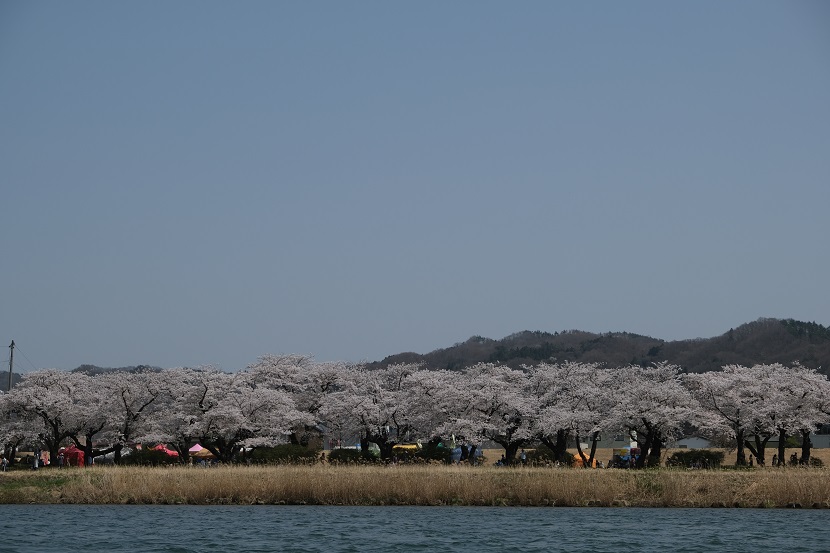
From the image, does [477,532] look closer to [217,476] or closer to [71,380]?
[217,476]

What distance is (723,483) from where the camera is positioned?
37531mm

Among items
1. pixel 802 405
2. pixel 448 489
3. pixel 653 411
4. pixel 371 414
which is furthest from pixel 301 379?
pixel 448 489

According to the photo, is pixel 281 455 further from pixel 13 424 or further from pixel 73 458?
pixel 13 424

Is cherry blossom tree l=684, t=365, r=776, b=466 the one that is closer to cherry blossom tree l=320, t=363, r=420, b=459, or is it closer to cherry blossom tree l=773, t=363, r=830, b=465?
cherry blossom tree l=773, t=363, r=830, b=465

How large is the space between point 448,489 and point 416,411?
2854cm

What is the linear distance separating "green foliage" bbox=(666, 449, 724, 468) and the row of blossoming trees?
1.22 metres

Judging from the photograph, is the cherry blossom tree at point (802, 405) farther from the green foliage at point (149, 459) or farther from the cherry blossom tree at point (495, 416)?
the green foliage at point (149, 459)

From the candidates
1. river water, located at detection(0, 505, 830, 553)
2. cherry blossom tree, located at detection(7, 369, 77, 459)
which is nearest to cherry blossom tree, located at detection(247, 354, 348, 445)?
cherry blossom tree, located at detection(7, 369, 77, 459)

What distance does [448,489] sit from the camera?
3750 centimetres

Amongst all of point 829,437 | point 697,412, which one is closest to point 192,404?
point 697,412

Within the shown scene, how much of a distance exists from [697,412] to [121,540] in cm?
4084

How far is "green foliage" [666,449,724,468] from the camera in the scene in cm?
5531

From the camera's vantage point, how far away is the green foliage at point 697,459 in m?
55.3

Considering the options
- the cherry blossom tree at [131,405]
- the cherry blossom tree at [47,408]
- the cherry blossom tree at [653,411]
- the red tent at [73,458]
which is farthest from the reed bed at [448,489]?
Answer: the cherry blossom tree at [47,408]
